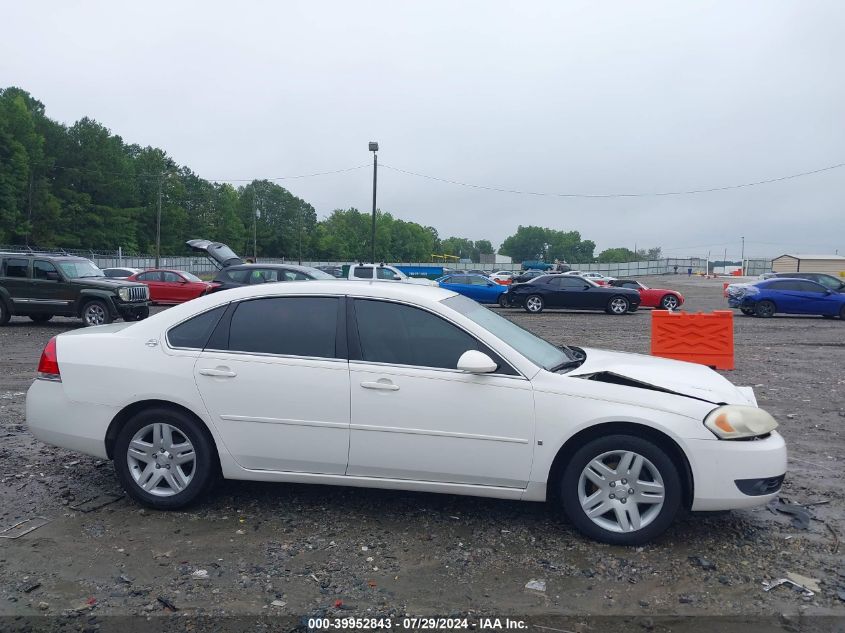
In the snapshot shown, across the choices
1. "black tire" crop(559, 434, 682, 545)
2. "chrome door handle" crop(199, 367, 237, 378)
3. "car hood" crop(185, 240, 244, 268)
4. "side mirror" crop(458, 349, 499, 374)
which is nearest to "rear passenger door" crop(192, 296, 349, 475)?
"chrome door handle" crop(199, 367, 237, 378)

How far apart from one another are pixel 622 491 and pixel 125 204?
91.7m

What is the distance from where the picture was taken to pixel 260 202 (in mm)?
117062

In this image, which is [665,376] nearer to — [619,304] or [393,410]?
[393,410]

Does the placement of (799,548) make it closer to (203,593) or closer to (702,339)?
(203,593)

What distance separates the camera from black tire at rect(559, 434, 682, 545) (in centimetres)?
416

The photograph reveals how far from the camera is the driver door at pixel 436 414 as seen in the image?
4301mm

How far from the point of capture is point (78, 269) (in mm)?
17094

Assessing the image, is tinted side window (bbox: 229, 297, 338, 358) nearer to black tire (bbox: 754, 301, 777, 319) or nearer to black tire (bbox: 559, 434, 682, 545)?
black tire (bbox: 559, 434, 682, 545)

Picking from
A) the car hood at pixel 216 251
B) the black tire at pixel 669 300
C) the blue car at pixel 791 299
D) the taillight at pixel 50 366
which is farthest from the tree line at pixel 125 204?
the taillight at pixel 50 366

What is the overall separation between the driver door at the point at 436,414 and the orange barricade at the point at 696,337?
7.65 m

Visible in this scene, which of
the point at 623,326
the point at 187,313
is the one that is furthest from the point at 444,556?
the point at 623,326

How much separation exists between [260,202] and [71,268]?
339ft

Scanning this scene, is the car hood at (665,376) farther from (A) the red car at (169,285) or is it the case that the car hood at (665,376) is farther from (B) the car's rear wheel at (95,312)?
(A) the red car at (169,285)

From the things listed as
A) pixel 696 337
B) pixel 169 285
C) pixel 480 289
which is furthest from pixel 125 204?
pixel 696 337
